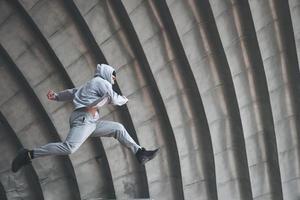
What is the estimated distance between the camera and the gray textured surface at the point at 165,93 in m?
19.3

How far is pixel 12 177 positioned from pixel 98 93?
Answer: 5485mm

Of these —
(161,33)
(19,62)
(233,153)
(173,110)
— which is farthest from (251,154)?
(19,62)

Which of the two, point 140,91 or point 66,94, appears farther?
point 140,91

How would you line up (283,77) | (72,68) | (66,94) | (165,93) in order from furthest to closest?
1. (283,77)
2. (165,93)
3. (72,68)
4. (66,94)

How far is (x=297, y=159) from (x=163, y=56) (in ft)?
15.9

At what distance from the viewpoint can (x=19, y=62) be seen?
19047mm

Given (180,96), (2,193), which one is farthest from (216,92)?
(2,193)

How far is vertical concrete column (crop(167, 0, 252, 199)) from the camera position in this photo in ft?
67.7

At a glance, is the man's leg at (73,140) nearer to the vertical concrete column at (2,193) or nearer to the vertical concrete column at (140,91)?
the vertical concrete column at (140,91)

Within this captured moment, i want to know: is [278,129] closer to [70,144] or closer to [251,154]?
[251,154]

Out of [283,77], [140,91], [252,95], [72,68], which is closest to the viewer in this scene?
[72,68]

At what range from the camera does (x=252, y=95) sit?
21969 millimetres

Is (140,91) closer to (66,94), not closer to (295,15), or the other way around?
(295,15)

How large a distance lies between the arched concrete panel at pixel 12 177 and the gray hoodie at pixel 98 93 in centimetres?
425
